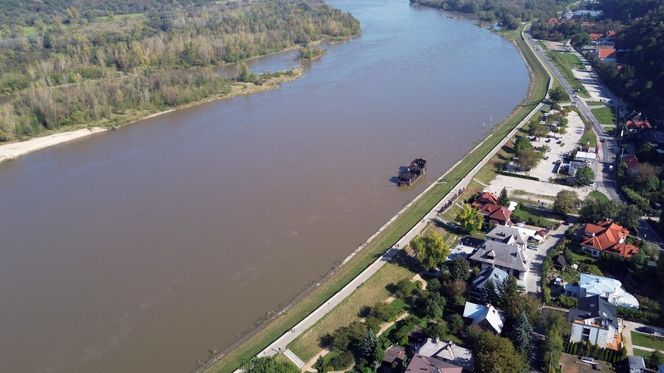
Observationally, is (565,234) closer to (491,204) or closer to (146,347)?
(491,204)

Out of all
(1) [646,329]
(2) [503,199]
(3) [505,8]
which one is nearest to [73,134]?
(2) [503,199]

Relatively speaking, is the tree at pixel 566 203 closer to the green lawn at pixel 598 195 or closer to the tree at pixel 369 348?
the green lawn at pixel 598 195

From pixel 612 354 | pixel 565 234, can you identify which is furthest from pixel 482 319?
pixel 565 234

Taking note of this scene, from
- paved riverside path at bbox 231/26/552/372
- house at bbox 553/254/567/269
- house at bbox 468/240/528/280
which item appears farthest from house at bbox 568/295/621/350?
paved riverside path at bbox 231/26/552/372

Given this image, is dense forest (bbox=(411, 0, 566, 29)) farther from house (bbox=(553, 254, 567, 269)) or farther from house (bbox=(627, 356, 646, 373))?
house (bbox=(627, 356, 646, 373))

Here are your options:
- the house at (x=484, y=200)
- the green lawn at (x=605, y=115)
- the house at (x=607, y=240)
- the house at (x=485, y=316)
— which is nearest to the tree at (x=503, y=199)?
the house at (x=484, y=200)

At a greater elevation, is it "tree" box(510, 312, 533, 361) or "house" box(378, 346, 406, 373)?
"tree" box(510, 312, 533, 361)
